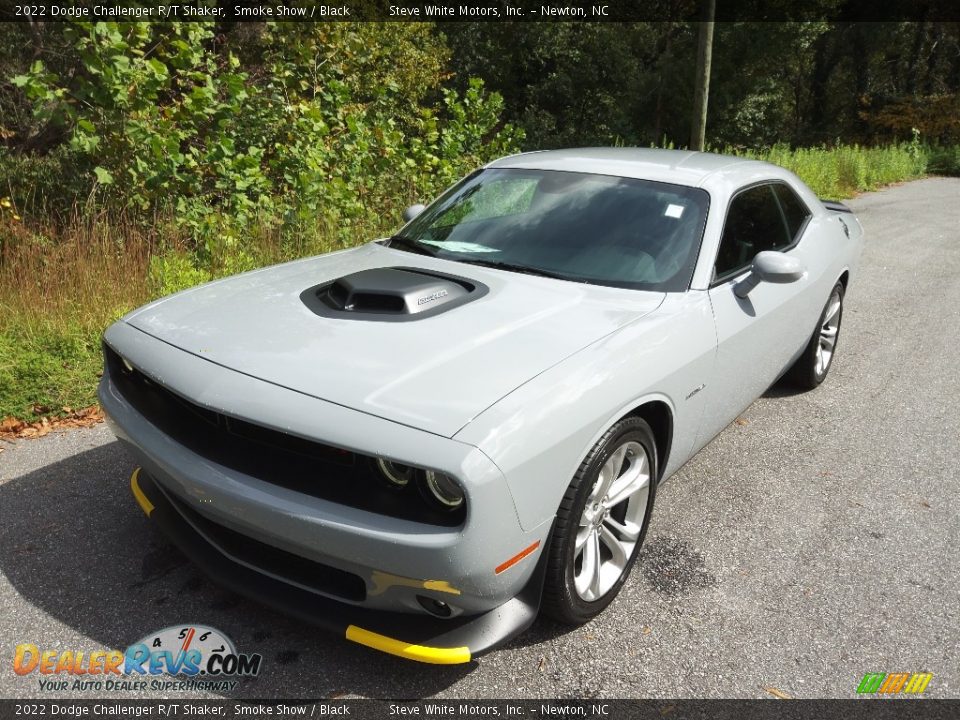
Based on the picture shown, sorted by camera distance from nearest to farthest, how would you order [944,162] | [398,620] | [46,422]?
[398,620] < [46,422] < [944,162]

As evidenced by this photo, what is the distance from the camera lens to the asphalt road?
2.44m

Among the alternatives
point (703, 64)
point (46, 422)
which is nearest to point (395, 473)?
point (46, 422)

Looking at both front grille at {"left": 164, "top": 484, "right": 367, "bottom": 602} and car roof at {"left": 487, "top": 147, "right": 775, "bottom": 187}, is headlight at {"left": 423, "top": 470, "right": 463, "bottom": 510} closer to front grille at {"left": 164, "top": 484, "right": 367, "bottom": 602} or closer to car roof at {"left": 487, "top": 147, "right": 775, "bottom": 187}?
front grille at {"left": 164, "top": 484, "right": 367, "bottom": 602}

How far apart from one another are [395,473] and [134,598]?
1.22 m

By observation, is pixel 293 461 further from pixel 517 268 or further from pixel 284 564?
pixel 517 268

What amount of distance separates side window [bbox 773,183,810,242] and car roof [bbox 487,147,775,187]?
18 centimetres

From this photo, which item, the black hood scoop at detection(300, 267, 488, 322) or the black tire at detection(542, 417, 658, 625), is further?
the black hood scoop at detection(300, 267, 488, 322)

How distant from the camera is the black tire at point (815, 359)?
15.5ft

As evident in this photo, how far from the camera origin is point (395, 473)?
2182mm

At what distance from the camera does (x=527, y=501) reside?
7.07 ft

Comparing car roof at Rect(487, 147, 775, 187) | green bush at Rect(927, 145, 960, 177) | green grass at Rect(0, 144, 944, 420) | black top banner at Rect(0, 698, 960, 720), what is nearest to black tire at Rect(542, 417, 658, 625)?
black top banner at Rect(0, 698, 960, 720)

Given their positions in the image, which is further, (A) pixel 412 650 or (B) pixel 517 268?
(B) pixel 517 268

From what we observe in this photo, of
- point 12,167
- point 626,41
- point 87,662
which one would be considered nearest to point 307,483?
point 87,662

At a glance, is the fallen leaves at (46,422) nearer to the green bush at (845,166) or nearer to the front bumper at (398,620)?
the front bumper at (398,620)
